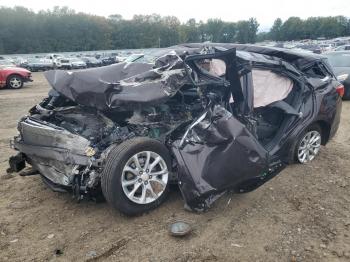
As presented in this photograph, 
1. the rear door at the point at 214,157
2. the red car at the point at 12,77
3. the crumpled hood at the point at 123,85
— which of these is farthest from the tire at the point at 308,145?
A: the red car at the point at 12,77

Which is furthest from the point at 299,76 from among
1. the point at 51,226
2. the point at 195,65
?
the point at 51,226

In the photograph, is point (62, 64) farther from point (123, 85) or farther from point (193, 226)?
point (193, 226)

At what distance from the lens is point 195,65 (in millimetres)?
4184

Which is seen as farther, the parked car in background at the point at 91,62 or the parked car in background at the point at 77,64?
the parked car in background at the point at 91,62

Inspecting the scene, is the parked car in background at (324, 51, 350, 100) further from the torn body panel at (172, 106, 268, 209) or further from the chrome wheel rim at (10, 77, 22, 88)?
the chrome wheel rim at (10, 77, 22, 88)

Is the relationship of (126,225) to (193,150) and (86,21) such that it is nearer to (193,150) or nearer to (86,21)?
(193,150)

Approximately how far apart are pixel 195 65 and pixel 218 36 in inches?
3814

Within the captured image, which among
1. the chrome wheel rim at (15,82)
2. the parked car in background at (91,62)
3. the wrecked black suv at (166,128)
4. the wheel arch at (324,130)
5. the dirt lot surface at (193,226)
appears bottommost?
the parked car in background at (91,62)

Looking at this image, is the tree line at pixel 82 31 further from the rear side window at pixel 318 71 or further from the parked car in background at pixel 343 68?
the rear side window at pixel 318 71

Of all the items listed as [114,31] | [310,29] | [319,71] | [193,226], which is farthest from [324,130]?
[310,29]

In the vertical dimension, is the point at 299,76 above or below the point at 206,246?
above

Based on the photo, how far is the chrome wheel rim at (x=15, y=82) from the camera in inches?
610

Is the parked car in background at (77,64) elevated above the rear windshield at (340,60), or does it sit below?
below

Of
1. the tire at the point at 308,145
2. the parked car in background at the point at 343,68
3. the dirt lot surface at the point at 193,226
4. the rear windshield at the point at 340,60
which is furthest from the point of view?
the rear windshield at the point at 340,60
